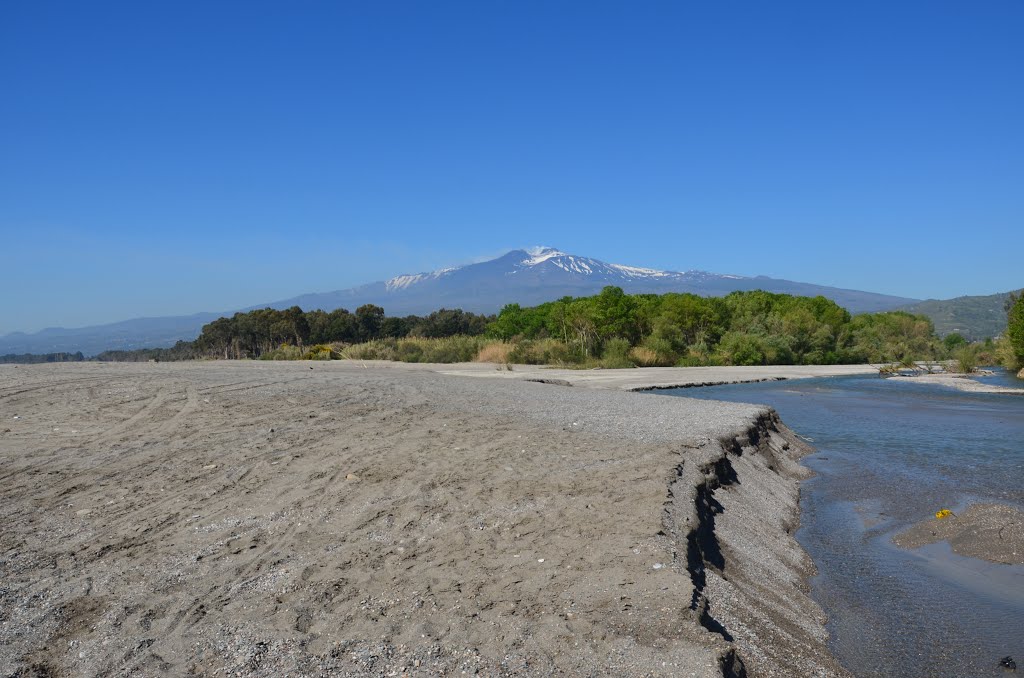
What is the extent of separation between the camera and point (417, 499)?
7.85 meters

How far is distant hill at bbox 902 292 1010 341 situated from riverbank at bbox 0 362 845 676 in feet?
416

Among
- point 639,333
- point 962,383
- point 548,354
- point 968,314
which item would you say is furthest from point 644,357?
point 968,314

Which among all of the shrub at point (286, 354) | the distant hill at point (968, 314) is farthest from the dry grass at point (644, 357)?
the distant hill at point (968, 314)

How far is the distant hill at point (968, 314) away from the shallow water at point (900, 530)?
115 meters

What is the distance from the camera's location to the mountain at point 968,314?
12788 centimetres

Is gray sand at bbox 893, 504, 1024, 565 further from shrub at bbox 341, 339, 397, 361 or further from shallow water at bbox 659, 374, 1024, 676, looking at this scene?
shrub at bbox 341, 339, 397, 361

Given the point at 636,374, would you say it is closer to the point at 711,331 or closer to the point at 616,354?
the point at 616,354

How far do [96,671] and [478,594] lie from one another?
7.74ft

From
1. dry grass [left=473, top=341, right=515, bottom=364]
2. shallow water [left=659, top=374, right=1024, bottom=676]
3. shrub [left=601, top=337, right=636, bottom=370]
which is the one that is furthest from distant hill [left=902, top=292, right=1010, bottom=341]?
shallow water [left=659, top=374, right=1024, bottom=676]

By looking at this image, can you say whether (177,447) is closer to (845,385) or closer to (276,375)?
(276,375)

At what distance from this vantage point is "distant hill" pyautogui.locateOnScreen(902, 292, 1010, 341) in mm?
127875

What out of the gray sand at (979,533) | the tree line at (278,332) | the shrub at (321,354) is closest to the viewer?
the gray sand at (979,533)

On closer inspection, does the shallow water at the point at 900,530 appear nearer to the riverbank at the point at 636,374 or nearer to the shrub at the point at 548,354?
the riverbank at the point at 636,374

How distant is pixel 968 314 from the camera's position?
156 meters
